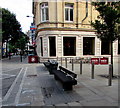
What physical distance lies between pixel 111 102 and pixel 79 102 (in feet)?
3.55

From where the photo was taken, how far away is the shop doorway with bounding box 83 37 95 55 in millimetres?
20000

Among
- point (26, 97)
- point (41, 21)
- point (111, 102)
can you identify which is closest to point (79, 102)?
point (111, 102)

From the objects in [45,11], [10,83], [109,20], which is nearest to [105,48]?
[45,11]

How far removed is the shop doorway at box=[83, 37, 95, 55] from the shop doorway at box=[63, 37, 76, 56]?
173 centimetres

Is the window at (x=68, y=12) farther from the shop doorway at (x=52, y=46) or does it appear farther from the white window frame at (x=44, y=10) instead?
the shop doorway at (x=52, y=46)

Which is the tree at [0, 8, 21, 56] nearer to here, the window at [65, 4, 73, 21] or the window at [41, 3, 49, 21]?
the window at [41, 3, 49, 21]

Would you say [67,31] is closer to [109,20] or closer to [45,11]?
[45,11]

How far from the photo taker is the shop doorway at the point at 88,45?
20.0m

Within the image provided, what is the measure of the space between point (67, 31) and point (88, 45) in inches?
165

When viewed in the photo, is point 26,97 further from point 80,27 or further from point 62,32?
point 80,27

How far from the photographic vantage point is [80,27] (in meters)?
19.3

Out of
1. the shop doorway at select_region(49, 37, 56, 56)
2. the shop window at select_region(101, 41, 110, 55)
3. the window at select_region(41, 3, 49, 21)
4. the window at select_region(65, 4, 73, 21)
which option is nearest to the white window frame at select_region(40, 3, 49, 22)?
the window at select_region(41, 3, 49, 21)

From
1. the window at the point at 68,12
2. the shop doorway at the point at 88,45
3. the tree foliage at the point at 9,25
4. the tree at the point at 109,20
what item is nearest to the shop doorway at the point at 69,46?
the shop doorway at the point at 88,45

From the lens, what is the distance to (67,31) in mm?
18766
